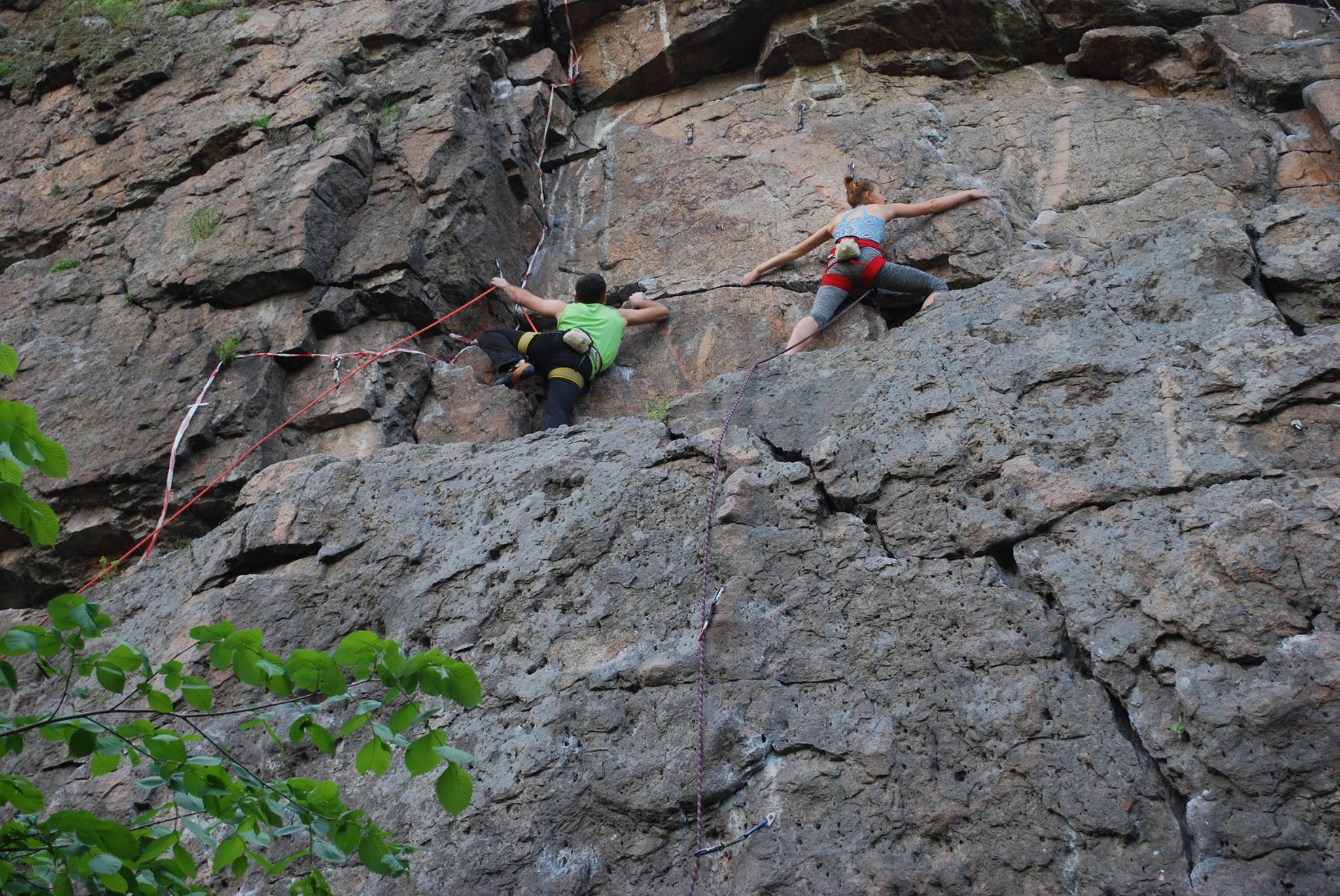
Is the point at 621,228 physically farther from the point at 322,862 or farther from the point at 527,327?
the point at 322,862

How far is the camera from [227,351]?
676 cm

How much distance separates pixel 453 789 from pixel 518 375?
4.40 metres

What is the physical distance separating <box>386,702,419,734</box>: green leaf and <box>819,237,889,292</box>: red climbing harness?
423cm

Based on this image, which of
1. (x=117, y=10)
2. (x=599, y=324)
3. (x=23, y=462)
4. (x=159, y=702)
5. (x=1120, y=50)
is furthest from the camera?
(x=117, y=10)

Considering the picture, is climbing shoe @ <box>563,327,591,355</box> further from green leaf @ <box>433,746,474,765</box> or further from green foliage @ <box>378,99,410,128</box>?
green leaf @ <box>433,746,474,765</box>

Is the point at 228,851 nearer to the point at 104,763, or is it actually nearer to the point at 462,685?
the point at 104,763

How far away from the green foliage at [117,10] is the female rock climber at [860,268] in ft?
23.8

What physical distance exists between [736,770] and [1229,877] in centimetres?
159

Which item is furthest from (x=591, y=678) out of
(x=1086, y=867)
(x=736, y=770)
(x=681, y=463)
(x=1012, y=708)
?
(x=1086, y=867)

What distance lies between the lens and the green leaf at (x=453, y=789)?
2.58m

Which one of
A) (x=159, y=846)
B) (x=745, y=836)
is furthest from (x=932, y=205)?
(x=159, y=846)

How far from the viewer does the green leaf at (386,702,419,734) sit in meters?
2.69

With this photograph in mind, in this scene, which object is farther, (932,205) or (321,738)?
(932,205)

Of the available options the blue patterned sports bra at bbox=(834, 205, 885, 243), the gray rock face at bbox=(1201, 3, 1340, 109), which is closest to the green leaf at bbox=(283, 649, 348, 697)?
Answer: the blue patterned sports bra at bbox=(834, 205, 885, 243)
